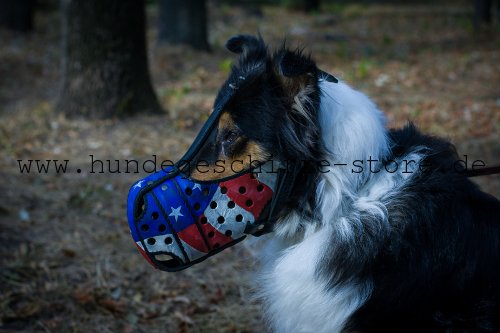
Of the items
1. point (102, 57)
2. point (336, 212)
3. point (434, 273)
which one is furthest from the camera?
point (102, 57)

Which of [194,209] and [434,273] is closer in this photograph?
[434,273]

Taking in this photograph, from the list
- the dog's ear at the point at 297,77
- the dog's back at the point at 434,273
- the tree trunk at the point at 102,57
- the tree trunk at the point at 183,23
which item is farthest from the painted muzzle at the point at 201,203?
the tree trunk at the point at 183,23

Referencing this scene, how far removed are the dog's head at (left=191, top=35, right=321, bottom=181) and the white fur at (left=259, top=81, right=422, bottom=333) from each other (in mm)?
83

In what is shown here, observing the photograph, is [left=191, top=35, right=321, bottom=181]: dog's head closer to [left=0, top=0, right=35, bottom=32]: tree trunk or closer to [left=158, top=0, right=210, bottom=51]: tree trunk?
[left=158, top=0, right=210, bottom=51]: tree trunk

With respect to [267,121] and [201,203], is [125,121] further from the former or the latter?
[267,121]

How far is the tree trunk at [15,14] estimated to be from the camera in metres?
12.2

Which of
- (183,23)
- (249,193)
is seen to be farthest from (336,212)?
(183,23)

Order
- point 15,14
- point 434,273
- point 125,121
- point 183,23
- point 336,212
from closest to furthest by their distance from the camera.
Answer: point 434,273
point 336,212
point 125,121
point 183,23
point 15,14

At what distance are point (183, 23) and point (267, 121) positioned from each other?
8.50 meters

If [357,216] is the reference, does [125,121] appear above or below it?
above

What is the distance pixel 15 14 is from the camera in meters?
12.3

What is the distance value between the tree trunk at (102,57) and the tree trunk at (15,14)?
23.2ft

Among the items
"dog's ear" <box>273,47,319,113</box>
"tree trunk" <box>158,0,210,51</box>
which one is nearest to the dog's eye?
"dog's ear" <box>273,47,319,113</box>

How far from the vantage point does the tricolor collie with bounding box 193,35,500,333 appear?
2129 mm
